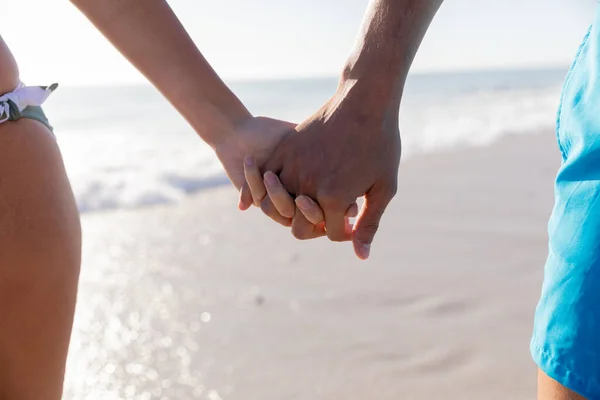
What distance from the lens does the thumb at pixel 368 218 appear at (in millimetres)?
1790

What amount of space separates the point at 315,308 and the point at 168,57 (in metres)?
1.92

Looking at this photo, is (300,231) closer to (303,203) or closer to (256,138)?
(303,203)

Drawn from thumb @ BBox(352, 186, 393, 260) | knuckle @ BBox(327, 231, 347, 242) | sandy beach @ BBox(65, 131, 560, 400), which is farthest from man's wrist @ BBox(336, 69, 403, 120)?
sandy beach @ BBox(65, 131, 560, 400)

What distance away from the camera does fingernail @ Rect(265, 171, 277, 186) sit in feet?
5.96

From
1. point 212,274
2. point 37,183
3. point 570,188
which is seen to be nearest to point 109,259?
point 212,274

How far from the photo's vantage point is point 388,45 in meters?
1.69

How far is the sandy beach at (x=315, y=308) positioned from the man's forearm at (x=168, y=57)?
129cm

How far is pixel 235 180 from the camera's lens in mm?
2014

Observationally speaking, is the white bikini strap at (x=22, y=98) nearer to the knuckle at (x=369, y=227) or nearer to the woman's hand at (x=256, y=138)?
the woman's hand at (x=256, y=138)

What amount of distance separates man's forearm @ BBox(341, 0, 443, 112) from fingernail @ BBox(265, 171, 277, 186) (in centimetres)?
33

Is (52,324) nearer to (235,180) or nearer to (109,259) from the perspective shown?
(235,180)

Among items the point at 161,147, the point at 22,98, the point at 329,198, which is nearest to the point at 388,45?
the point at 329,198

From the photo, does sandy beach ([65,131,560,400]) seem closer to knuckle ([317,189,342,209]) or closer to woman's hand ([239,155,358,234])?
woman's hand ([239,155,358,234])

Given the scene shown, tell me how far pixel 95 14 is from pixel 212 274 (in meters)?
2.56
